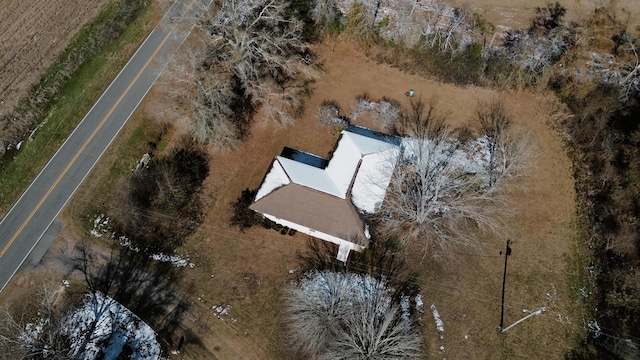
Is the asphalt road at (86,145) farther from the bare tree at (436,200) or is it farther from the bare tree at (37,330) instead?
the bare tree at (436,200)

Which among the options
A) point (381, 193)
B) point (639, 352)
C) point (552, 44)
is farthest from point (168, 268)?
point (552, 44)

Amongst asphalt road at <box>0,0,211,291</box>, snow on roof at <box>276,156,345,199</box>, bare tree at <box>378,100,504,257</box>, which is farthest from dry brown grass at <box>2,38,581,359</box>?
snow on roof at <box>276,156,345,199</box>

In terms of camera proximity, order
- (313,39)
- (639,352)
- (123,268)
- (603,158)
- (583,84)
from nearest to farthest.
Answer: (639,352)
(123,268)
(603,158)
(583,84)
(313,39)

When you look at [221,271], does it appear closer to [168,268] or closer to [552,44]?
[168,268]

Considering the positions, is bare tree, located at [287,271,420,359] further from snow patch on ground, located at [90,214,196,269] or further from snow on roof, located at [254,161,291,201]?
snow patch on ground, located at [90,214,196,269]

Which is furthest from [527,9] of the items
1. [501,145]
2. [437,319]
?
[437,319]

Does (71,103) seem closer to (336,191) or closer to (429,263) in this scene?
(336,191)

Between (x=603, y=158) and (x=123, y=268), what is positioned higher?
(x=603, y=158)
